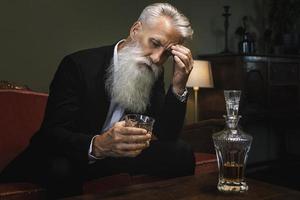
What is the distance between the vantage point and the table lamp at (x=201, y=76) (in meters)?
3.19

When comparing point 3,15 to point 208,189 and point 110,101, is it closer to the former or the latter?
point 110,101

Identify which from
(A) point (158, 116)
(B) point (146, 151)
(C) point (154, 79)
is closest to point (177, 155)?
(B) point (146, 151)

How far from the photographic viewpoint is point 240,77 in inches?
132

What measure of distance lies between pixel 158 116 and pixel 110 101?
0.24 metres

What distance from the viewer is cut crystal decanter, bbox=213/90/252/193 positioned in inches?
46.2

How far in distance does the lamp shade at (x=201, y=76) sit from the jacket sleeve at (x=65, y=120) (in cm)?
Answer: 167

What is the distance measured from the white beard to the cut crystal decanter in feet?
1.95

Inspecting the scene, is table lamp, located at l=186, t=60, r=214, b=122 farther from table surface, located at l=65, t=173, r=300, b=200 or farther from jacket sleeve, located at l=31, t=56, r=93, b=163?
table surface, located at l=65, t=173, r=300, b=200

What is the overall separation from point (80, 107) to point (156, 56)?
1.25 feet

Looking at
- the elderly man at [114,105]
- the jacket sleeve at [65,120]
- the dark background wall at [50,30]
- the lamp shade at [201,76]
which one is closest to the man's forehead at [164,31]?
the elderly man at [114,105]

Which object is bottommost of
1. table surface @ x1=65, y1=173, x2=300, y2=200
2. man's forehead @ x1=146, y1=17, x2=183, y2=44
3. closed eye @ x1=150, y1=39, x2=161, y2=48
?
table surface @ x1=65, y1=173, x2=300, y2=200

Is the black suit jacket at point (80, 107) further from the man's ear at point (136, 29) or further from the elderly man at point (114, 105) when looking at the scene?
the man's ear at point (136, 29)

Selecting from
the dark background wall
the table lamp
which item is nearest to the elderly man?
the dark background wall

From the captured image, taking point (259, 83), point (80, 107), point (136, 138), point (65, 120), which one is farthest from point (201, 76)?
point (136, 138)
